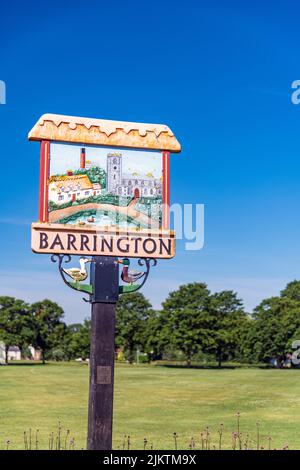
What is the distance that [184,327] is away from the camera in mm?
86625

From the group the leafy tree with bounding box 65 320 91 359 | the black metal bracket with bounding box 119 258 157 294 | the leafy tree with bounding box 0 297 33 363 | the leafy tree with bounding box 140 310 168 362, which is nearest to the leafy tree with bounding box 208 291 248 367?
the leafy tree with bounding box 140 310 168 362

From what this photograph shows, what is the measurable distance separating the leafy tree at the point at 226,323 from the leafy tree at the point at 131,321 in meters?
11.5

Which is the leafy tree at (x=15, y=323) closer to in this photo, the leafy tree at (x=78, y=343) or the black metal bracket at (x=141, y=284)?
the leafy tree at (x=78, y=343)

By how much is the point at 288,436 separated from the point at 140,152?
1342 cm

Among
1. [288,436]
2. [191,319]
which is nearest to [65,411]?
[288,436]

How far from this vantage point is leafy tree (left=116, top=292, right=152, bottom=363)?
9438 centimetres

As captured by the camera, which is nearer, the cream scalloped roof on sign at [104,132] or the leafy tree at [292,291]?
the cream scalloped roof on sign at [104,132]

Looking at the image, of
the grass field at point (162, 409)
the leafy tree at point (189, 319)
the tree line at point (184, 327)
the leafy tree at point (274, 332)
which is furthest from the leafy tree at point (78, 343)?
the grass field at point (162, 409)

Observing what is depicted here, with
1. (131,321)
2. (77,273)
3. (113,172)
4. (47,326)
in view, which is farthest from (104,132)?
(47,326)

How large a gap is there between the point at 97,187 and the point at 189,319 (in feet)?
240

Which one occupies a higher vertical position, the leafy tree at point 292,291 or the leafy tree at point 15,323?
the leafy tree at point 292,291

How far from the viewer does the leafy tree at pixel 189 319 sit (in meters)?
85.6

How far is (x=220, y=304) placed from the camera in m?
92.8
